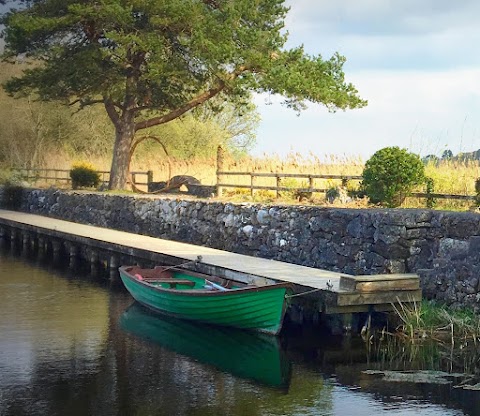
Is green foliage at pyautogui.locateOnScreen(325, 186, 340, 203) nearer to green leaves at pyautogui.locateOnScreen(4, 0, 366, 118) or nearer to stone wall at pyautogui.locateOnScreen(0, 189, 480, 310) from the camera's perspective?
stone wall at pyautogui.locateOnScreen(0, 189, 480, 310)

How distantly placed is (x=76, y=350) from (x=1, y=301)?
175 inches

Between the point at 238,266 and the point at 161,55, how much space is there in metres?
12.4

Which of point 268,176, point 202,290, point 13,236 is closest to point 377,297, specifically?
point 202,290

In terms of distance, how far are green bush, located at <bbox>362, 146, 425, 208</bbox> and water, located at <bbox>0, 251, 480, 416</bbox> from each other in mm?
4176

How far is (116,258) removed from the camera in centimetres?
2014

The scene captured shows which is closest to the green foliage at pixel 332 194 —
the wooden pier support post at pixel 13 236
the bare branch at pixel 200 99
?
the bare branch at pixel 200 99

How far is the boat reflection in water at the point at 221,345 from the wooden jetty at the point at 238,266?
928 mm

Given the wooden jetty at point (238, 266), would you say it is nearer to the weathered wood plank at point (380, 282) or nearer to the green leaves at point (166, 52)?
the weathered wood plank at point (380, 282)

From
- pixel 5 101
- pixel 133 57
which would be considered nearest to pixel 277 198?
pixel 133 57

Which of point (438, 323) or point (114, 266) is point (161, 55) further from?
point (438, 323)

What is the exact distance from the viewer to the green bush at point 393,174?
16.3 m

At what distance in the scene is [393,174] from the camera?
53.9ft

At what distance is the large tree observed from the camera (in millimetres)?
25812

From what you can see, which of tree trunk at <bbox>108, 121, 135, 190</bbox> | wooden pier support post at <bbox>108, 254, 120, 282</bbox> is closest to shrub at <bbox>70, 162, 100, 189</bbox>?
tree trunk at <bbox>108, 121, 135, 190</bbox>
